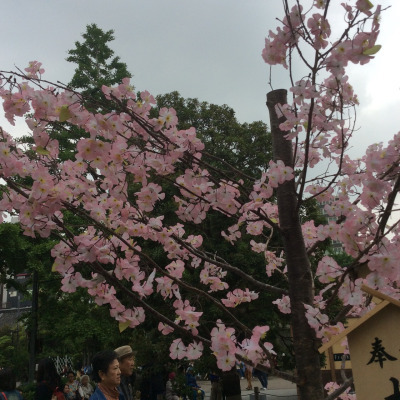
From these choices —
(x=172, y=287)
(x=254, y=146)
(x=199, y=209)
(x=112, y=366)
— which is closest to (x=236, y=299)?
(x=172, y=287)

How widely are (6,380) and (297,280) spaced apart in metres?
3.21

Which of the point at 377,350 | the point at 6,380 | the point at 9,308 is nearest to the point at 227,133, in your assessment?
the point at 6,380

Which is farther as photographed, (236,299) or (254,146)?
(254,146)

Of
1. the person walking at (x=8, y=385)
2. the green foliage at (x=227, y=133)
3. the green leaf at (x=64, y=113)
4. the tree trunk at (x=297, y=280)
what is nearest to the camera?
the tree trunk at (x=297, y=280)

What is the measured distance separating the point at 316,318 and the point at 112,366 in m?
1.57

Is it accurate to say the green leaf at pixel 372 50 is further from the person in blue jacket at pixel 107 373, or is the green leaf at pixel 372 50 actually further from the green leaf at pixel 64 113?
the person in blue jacket at pixel 107 373

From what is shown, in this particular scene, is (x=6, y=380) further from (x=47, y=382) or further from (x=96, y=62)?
(x=96, y=62)

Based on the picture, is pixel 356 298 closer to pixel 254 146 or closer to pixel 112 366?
pixel 112 366

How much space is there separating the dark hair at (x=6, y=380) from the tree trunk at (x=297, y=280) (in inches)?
122

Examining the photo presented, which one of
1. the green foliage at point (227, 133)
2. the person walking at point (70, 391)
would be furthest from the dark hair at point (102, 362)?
the green foliage at point (227, 133)

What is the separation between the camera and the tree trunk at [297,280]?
8.29 ft

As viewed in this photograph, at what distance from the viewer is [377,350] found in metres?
2.33

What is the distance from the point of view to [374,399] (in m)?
2.29

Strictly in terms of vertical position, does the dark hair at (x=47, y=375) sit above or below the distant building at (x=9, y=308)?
below
